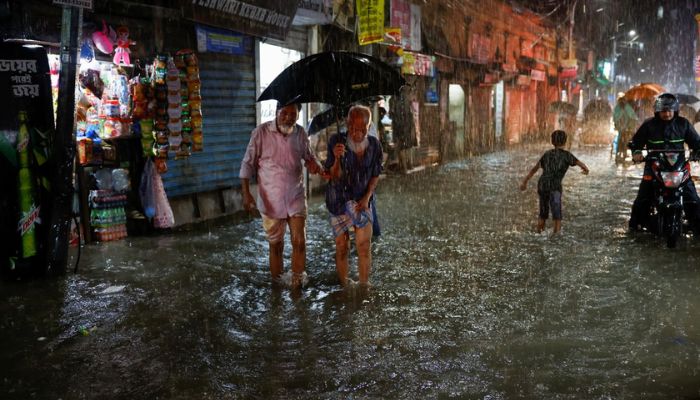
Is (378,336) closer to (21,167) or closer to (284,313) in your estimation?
(284,313)

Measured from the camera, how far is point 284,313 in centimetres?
561

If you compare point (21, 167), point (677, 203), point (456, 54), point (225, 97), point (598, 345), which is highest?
point (456, 54)

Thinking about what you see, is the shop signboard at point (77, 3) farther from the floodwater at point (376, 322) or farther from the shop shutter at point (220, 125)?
the shop shutter at point (220, 125)

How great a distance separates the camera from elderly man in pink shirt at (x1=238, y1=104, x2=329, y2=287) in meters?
6.03

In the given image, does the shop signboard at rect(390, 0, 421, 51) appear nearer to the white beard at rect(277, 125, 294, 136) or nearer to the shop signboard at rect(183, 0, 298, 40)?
the shop signboard at rect(183, 0, 298, 40)

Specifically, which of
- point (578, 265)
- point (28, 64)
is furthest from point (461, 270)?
point (28, 64)

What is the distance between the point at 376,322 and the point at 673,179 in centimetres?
493

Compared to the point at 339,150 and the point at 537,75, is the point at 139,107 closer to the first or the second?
the point at 339,150

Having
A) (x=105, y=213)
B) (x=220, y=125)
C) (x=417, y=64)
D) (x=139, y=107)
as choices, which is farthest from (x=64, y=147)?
(x=417, y=64)

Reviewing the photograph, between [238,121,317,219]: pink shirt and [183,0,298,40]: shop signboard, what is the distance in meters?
4.19

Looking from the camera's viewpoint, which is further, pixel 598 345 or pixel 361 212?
pixel 361 212

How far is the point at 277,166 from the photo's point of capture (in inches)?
238

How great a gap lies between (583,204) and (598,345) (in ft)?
23.9

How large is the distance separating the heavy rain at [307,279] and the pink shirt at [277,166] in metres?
0.18
